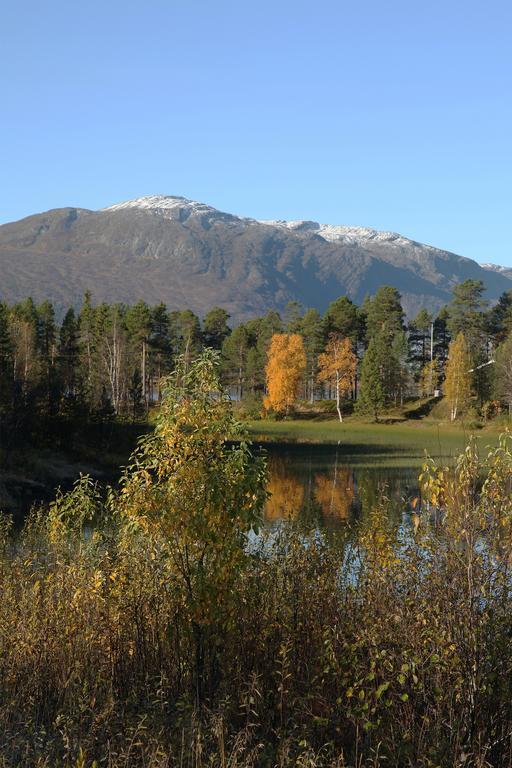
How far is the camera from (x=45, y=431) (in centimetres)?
4703

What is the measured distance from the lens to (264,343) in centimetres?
11744

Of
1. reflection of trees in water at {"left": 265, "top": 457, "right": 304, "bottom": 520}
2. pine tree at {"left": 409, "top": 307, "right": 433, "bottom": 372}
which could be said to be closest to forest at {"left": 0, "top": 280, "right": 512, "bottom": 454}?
pine tree at {"left": 409, "top": 307, "right": 433, "bottom": 372}

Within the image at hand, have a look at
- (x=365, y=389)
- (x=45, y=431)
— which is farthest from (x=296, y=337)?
(x=45, y=431)

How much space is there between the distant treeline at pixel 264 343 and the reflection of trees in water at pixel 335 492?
2755 centimetres

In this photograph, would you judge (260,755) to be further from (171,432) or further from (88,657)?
(171,432)

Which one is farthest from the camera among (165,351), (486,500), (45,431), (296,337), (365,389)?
(165,351)

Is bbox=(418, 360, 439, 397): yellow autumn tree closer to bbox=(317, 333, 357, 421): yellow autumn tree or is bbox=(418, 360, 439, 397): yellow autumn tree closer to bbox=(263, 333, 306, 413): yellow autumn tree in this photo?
bbox=(317, 333, 357, 421): yellow autumn tree

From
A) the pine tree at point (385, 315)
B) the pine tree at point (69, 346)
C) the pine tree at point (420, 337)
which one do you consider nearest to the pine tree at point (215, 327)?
the pine tree at point (69, 346)

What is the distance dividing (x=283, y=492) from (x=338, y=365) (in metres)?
62.0

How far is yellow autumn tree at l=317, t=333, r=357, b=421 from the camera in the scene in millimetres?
101750

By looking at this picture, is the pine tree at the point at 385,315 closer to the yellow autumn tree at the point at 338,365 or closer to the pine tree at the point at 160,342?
the yellow autumn tree at the point at 338,365

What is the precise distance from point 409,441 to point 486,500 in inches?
2567

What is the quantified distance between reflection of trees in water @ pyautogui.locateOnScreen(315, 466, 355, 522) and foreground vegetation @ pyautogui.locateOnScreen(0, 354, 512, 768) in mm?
19948

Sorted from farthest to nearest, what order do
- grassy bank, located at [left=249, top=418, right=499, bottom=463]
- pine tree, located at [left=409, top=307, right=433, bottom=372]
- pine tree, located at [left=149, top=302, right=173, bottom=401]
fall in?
pine tree, located at [left=409, top=307, right=433, bottom=372]
pine tree, located at [left=149, top=302, right=173, bottom=401]
grassy bank, located at [left=249, top=418, right=499, bottom=463]
